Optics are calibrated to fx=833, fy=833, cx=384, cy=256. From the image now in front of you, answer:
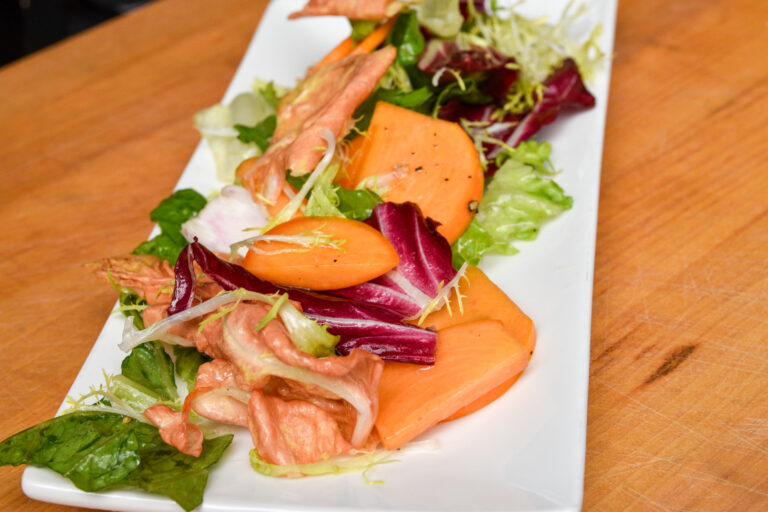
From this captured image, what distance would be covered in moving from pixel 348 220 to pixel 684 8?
2.44 meters

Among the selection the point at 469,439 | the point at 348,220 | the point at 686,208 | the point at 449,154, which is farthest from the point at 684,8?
the point at 469,439

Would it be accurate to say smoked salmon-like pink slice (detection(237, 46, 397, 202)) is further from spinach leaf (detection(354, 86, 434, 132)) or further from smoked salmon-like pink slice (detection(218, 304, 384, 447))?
smoked salmon-like pink slice (detection(218, 304, 384, 447))

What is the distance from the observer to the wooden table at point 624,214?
2164mm

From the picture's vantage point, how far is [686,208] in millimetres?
2906

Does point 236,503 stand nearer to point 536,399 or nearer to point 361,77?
point 536,399

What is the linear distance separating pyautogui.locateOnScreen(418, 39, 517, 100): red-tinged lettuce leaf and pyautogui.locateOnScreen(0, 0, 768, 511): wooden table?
494mm

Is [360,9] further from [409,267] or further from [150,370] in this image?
[150,370]

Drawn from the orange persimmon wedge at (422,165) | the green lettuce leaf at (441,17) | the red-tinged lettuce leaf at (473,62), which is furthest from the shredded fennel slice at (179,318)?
the green lettuce leaf at (441,17)

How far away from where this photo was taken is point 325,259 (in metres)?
2.26

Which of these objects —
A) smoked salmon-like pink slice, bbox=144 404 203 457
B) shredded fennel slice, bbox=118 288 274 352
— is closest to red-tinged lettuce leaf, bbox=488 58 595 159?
shredded fennel slice, bbox=118 288 274 352

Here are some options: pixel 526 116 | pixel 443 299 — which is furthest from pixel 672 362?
pixel 526 116

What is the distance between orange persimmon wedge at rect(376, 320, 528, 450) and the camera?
1.99 metres

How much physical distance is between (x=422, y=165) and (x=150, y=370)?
1067 mm

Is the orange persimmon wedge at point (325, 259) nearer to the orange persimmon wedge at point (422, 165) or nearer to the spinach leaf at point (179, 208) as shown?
the orange persimmon wedge at point (422, 165)
